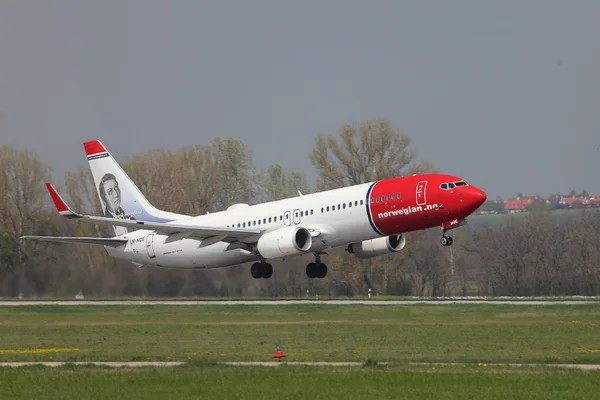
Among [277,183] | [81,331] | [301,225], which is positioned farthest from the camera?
[277,183]

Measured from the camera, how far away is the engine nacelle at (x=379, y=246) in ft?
178

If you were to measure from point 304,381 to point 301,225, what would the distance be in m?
27.4

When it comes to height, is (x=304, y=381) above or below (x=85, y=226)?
below

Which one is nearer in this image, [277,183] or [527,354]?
[527,354]

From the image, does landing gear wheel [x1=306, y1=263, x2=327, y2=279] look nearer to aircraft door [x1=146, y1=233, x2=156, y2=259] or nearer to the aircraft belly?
the aircraft belly

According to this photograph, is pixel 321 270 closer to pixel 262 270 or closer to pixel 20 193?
pixel 262 270

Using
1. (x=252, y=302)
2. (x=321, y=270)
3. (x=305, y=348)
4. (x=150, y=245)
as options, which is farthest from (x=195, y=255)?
(x=305, y=348)

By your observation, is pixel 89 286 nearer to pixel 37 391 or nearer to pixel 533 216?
pixel 37 391

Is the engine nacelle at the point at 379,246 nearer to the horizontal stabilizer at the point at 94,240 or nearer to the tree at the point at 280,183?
the horizontal stabilizer at the point at 94,240

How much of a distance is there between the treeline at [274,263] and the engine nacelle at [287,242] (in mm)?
12006

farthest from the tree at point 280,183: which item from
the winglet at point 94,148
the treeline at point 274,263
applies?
the winglet at point 94,148

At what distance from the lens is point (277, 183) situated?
12938 cm

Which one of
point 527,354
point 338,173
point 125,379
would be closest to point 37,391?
point 125,379

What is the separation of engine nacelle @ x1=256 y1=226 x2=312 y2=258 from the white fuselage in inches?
17.9
